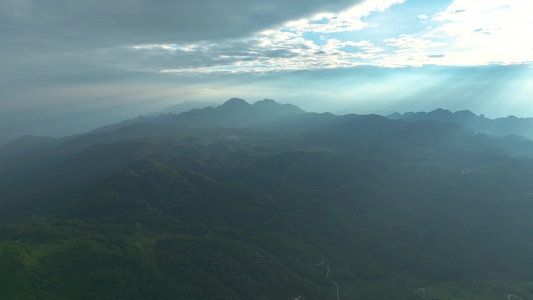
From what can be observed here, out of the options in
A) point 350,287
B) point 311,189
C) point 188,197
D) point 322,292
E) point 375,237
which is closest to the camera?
point 322,292

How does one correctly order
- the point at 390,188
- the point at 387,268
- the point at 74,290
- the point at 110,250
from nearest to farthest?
the point at 74,290 < the point at 110,250 < the point at 387,268 < the point at 390,188

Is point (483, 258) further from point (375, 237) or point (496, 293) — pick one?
point (375, 237)

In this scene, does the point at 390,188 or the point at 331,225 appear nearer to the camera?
the point at 331,225

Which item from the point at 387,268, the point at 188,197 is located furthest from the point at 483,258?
the point at 188,197

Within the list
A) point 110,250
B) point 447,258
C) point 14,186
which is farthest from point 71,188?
point 447,258

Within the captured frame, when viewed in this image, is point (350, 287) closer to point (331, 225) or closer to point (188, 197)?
point (331, 225)

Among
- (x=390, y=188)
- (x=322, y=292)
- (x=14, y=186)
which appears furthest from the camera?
(x=14, y=186)

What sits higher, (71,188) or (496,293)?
(71,188)

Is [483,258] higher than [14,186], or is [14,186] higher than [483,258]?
[14,186]

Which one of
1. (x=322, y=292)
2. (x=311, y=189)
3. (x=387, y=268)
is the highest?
(x=311, y=189)
